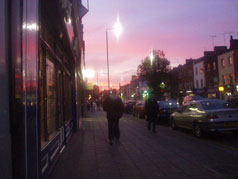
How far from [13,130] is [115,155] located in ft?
16.6

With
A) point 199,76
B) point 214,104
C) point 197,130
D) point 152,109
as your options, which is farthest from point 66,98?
point 199,76

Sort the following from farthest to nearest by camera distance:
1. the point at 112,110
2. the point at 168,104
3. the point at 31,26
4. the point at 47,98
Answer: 1. the point at 168,104
2. the point at 112,110
3. the point at 47,98
4. the point at 31,26

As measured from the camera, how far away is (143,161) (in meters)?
6.77

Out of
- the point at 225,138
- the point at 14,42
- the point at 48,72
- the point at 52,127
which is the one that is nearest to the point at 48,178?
the point at 52,127

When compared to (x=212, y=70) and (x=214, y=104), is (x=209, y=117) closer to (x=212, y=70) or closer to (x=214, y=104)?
(x=214, y=104)

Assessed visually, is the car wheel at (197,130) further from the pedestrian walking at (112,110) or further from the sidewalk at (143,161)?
the pedestrian walking at (112,110)

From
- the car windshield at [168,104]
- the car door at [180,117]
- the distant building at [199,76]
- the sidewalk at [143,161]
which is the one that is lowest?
the sidewalk at [143,161]

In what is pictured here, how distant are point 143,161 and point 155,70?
51.4 metres

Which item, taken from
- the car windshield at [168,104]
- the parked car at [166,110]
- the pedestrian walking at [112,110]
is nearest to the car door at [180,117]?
the pedestrian walking at [112,110]

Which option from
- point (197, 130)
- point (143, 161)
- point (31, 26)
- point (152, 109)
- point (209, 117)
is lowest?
point (143, 161)

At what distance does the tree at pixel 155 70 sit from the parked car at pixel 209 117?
44753mm

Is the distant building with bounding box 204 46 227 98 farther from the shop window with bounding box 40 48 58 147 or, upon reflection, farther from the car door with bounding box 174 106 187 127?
the shop window with bounding box 40 48 58 147

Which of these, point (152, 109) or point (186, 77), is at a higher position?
point (186, 77)

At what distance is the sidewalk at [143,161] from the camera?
5.61m
